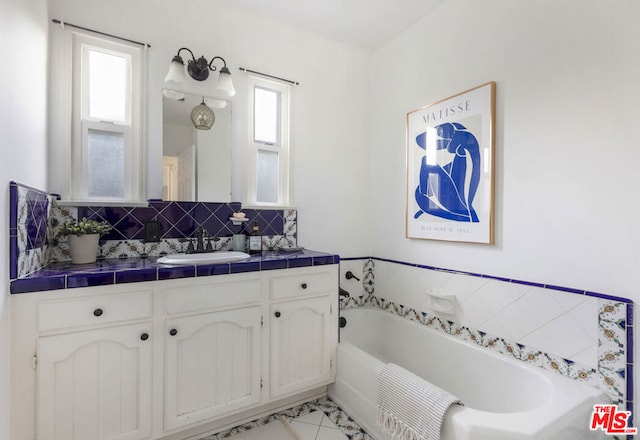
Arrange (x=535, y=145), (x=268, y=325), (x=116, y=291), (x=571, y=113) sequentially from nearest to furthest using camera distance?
(x=116, y=291) → (x=571, y=113) → (x=535, y=145) → (x=268, y=325)

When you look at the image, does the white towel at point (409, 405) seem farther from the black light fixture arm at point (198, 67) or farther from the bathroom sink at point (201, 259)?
the black light fixture arm at point (198, 67)

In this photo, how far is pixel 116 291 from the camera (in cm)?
140

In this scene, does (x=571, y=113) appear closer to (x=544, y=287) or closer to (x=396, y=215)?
(x=544, y=287)

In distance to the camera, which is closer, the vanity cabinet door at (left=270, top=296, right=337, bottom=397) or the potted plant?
the potted plant

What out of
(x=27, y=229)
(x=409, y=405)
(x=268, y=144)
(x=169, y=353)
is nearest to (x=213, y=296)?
(x=169, y=353)

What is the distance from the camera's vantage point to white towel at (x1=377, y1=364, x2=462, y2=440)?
132 cm

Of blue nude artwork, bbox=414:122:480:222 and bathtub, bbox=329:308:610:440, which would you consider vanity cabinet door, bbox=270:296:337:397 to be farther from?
blue nude artwork, bbox=414:122:480:222

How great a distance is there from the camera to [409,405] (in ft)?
4.74

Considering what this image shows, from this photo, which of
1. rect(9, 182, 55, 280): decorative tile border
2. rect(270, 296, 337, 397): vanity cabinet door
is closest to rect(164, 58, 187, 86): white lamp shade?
rect(9, 182, 55, 280): decorative tile border

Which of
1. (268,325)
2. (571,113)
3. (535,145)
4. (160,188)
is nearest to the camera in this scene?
(571,113)

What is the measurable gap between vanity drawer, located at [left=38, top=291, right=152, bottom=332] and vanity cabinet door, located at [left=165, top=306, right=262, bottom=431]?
0.52ft

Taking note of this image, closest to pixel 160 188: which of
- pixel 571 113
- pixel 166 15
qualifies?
pixel 166 15

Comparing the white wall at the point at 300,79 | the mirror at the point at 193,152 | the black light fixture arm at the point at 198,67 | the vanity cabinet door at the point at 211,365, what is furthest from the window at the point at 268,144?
the vanity cabinet door at the point at 211,365

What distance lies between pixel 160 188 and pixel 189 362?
1049mm
